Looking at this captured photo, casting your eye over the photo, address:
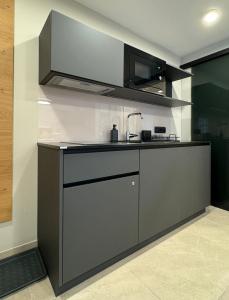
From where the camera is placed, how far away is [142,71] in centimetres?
200

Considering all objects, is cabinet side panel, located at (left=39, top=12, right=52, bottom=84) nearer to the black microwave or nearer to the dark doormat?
the black microwave

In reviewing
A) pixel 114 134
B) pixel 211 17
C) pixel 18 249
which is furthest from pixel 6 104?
pixel 211 17

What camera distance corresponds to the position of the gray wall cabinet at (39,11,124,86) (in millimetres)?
1356

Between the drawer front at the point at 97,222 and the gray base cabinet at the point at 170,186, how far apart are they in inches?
6.0

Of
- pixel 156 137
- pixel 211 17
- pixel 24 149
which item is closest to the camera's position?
pixel 24 149

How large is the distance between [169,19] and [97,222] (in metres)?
2.28

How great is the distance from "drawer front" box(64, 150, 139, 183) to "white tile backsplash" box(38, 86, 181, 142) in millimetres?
622

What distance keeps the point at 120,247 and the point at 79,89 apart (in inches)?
58.9

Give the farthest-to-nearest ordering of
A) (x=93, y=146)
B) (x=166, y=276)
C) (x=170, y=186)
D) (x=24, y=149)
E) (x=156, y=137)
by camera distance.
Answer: (x=156, y=137) → (x=170, y=186) → (x=24, y=149) → (x=166, y=276) → (x=93, y=146)

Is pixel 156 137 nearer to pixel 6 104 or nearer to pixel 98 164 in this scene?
pixel 98 164

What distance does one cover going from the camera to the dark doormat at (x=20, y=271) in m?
1.24

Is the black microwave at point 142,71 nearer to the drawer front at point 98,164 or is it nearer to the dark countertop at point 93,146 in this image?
the dark countertop at point 93,146

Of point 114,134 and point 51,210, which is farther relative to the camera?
point 114,134

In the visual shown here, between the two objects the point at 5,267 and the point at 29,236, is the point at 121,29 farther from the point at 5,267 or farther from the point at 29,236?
the point at 5,267
